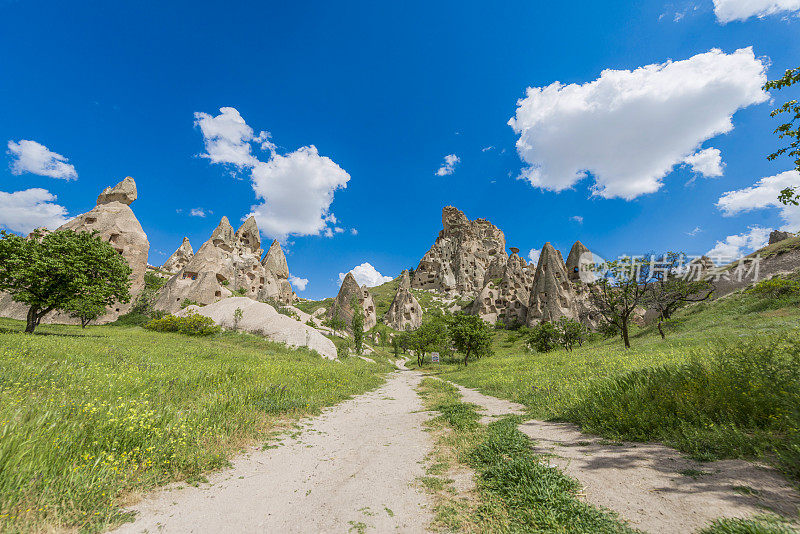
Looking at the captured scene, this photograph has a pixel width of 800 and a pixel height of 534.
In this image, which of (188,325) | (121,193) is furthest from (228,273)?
(188,325)

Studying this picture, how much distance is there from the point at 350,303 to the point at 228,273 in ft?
78.8

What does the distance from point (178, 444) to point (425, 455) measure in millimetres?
4350

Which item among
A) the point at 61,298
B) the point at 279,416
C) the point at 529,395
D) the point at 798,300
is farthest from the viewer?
the point at 798,300

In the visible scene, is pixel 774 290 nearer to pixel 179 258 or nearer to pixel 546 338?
pixel 546 338

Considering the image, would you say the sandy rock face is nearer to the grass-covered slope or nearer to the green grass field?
the green grass field

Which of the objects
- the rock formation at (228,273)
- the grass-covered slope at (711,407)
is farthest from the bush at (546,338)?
the rock formation at (228,273)

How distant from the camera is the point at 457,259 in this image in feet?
362

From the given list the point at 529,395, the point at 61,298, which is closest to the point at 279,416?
the point at 529,395

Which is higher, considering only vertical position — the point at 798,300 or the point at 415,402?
the point at 798,300

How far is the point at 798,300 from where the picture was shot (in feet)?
80.9

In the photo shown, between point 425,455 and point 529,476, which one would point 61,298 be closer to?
point 425,455

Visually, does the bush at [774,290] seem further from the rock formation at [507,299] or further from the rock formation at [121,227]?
the rock formation at [121,227]

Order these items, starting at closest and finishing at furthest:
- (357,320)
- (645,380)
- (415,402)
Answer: (645,380), (415,402), (357,320)

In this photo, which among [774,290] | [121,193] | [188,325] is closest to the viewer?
[774,290]
